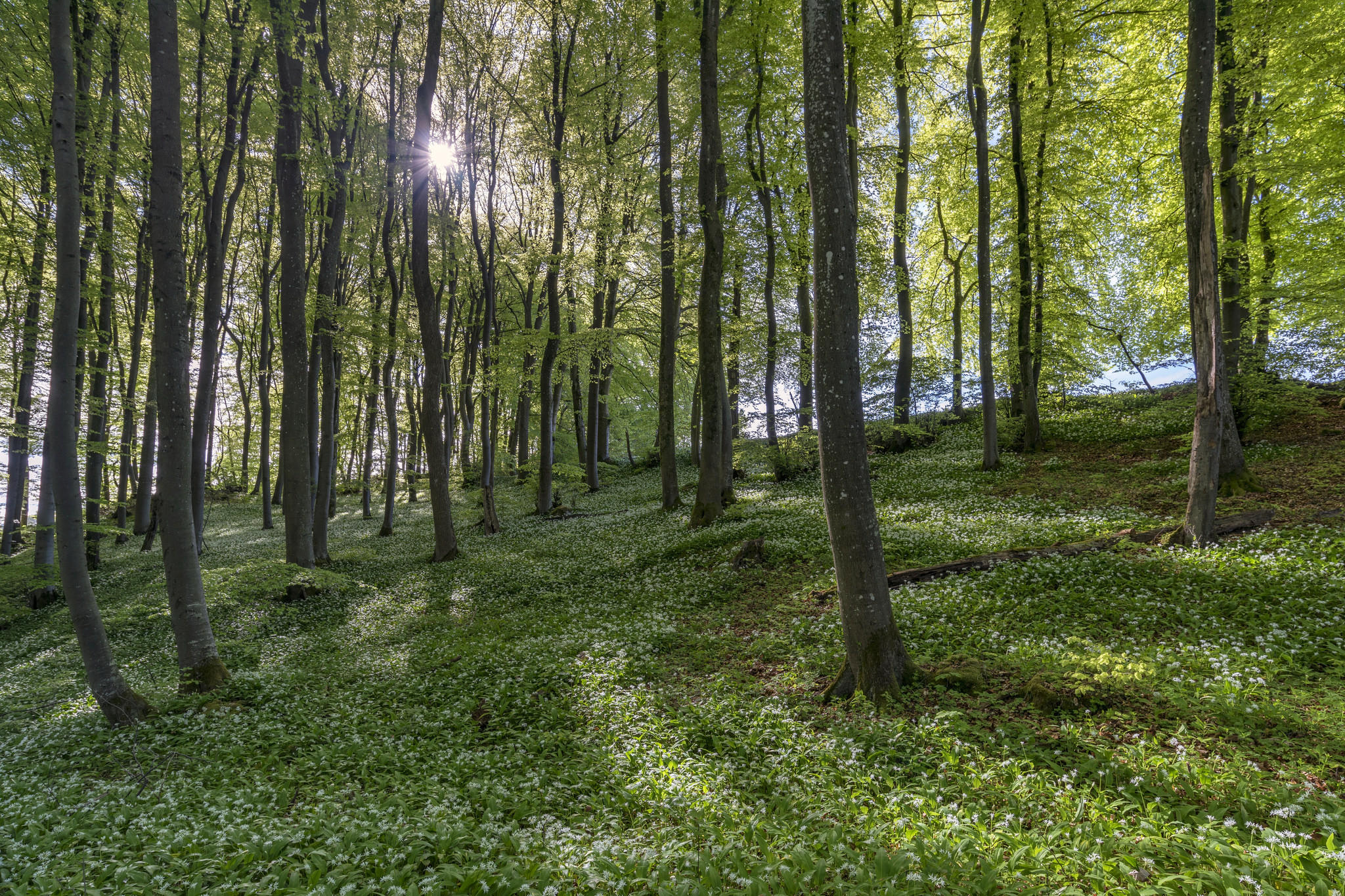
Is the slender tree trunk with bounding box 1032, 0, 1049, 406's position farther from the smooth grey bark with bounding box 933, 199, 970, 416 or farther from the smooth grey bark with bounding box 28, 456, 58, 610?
the smooth grey bark with bounding box 28, 456, 58, 610

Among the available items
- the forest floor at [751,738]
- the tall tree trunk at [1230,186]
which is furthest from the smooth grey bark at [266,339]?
the tall tree trunk at [1230,186]

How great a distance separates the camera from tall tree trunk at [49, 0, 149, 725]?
22.7 feet

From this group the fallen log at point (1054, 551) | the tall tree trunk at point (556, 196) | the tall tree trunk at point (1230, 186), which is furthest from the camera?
the tall tree trunk at point (556, 196)

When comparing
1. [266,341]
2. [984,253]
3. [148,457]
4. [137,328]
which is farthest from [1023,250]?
[148,457]

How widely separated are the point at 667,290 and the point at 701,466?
20.1 feet

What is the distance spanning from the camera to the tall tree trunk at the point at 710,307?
1526 cm

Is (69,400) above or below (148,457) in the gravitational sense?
above

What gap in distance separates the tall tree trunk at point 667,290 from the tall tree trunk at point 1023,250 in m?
11.7

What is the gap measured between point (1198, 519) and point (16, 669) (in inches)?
835

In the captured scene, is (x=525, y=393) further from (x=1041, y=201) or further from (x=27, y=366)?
(x=1041, y=201)

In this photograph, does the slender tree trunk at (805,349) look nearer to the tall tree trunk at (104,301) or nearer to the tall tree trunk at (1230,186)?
the tall tree trunk at (1230,186)

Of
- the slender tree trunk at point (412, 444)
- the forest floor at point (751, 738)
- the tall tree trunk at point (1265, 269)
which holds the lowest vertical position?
the forest floor at point (751, 738)

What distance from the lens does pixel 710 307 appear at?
15539mm

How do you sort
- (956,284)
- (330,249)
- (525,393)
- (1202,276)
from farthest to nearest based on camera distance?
(525,393) < (956,284) < (330,249) < (1202,276)
